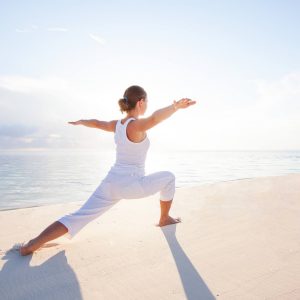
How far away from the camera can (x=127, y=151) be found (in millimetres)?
3832

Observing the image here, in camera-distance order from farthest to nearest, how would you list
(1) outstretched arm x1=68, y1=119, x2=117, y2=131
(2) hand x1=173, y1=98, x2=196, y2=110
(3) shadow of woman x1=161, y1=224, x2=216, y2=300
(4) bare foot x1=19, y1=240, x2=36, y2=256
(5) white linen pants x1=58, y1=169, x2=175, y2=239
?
(1) outstretched arm x1=68, y1=119, x2=117, y2=131
(5) white linen pants x1=58, y1=169, x2=175, y2=239
(4) bare foot x1=19, y1=240, x2=36, y2=256
(2) hand x1=173, y1=98, x2=196, y2=110
(3) shadow of woman x1=161, y1=224, x2=216, y2=300

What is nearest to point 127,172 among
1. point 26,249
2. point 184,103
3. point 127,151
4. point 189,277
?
point 127,151

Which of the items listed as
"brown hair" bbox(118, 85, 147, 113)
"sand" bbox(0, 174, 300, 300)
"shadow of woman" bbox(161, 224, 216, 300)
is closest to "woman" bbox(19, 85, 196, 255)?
"brown hair" bbox(118, 85, 147, 113)

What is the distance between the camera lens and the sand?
2.54 m

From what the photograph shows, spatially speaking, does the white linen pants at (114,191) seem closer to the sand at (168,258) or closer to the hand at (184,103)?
the sand at (168,258)

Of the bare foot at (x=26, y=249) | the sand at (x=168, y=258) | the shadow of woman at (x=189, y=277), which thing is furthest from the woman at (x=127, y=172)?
the shadow of woman at (x=189, y=277)

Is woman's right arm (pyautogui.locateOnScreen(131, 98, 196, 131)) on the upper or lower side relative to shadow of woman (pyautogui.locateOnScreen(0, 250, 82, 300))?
upper

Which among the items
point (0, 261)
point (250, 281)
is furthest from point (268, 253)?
point (0, 261)

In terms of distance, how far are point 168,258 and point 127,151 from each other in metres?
1.29

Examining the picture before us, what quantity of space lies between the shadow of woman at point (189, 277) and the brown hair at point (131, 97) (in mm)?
1572

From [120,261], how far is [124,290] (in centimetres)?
58

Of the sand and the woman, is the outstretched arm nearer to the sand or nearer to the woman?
the woman

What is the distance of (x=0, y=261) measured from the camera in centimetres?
332

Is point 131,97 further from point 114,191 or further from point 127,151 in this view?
point 114,191
